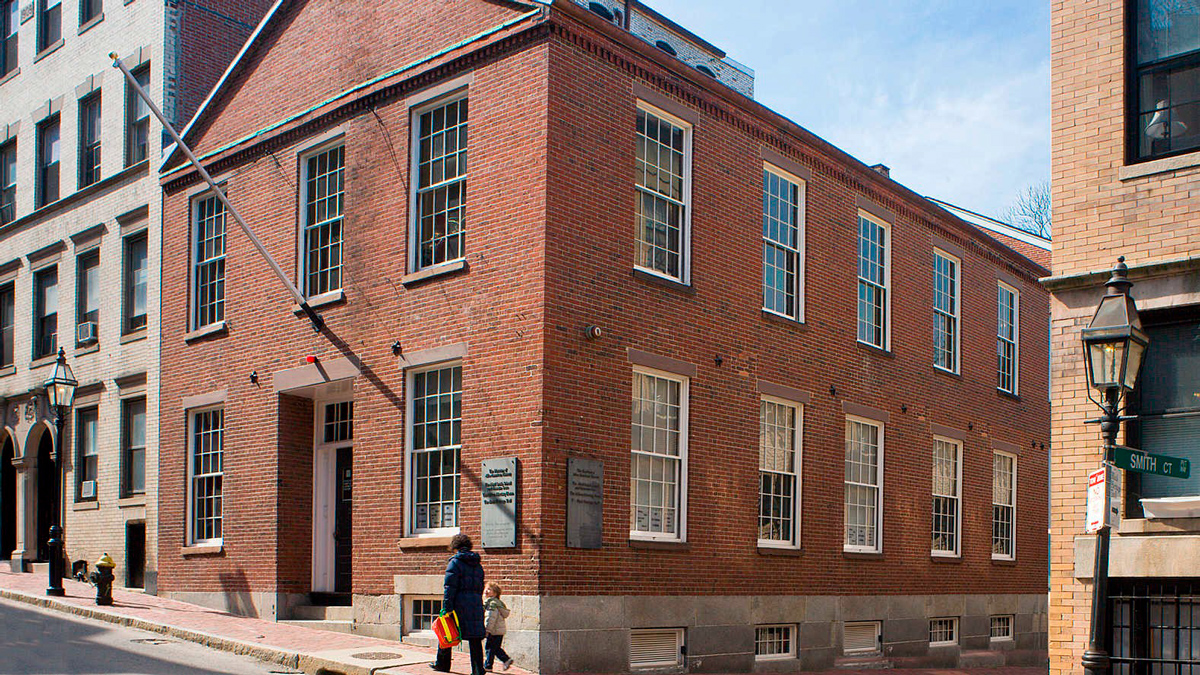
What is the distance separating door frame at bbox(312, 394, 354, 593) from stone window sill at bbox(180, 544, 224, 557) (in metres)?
1.80

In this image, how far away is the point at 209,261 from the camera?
20.6 meters

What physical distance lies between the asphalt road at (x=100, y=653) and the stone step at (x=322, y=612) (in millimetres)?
2178

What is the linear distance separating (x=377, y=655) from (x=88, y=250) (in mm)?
13906

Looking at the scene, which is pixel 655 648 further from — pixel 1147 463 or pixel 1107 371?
pixel 1107 371

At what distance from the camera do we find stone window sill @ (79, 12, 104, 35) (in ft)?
83.6

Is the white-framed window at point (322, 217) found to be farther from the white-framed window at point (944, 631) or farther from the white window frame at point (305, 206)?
the white-framed window at point (944, 631)

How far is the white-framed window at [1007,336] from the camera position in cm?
2644

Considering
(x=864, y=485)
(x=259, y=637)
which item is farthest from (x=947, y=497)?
(x=259, y=637)

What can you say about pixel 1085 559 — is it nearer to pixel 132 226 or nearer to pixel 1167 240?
pixel 1167 240

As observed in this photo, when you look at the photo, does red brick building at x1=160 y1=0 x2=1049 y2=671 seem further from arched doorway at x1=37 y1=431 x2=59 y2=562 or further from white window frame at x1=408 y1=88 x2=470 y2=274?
arched doorway at x1=37 y1=431 x2=59 y2=562

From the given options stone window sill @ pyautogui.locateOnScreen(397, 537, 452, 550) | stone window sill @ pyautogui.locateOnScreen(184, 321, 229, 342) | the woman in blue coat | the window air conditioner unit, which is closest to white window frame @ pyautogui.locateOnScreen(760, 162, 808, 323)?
stone window sill @ pyautogui.locateOnScreen(397, 537, 452, 550)

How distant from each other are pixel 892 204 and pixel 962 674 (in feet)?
26.8

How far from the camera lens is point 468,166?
16047 mm

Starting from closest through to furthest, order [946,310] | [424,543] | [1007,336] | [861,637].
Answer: [424,543]
[861,637]
[946,310]
[1007,336]
